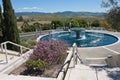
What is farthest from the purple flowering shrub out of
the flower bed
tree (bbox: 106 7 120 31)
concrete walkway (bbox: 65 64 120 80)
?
tree (bbox: 106 7 120 31)

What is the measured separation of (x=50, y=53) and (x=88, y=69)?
182 cm

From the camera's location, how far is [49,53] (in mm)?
8328

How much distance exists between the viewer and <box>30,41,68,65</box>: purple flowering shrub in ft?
26.9

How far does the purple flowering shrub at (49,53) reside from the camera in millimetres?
8211

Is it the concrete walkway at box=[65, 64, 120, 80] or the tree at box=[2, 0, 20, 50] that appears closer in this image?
the concrete walkway at box=[65, 64, 120, 80]

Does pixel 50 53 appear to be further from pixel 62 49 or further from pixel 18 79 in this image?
pixel 18 79

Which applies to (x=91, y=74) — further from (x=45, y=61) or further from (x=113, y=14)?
(x=113, y=14)

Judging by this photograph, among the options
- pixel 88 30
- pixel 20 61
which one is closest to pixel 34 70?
pixel 20 61

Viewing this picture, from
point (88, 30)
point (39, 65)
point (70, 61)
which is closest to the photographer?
point (39, 65)

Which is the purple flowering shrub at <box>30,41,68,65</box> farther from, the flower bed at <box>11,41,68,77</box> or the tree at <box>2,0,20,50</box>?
the tree at <box>2,0,20,50</box>

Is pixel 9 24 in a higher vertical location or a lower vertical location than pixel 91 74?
higher

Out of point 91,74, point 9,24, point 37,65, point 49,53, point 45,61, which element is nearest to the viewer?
point 91,74

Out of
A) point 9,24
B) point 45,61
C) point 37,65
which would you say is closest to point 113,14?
point 45,61

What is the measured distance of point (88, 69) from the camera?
25.7 feet
